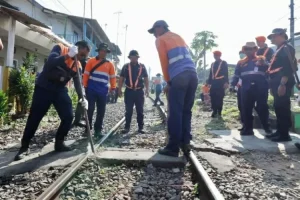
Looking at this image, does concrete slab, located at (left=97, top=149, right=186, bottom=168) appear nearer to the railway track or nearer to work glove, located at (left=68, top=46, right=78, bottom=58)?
the railway track

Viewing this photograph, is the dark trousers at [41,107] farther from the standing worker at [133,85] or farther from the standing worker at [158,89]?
the standing worker at [158,89]

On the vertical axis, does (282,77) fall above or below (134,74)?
below

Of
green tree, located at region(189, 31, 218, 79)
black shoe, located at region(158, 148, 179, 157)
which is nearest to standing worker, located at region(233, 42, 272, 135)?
black shoe, located at region(158, 148, 179, 157)

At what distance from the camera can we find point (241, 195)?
9.04 feet

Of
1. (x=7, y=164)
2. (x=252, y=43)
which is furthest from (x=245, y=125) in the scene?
(x=7, y=164)

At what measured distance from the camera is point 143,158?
12.9ft

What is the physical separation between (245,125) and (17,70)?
685cm

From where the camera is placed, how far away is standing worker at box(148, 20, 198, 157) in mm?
4047

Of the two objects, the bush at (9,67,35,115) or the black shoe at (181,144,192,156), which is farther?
the bush at (9,67,35,115)

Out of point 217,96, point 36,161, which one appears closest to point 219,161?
point 36,161

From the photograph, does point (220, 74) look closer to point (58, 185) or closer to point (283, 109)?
point (283, 109)

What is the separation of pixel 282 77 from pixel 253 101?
1.16 metres

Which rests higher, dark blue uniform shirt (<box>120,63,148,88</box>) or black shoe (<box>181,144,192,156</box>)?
dark blue uniform shirt (<box>120,63,148,88</box>)

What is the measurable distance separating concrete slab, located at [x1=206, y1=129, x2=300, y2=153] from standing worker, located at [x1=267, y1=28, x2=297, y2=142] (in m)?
0.30
